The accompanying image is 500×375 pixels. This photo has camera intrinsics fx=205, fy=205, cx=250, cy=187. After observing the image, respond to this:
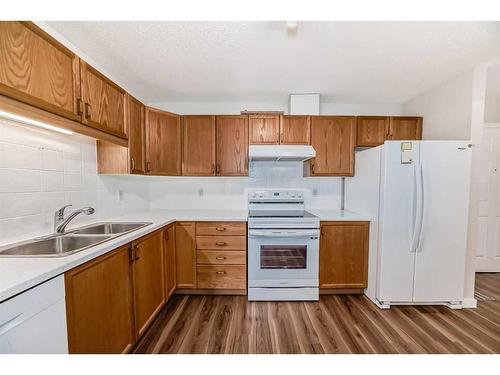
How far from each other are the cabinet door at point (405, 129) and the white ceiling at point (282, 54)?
34 cm

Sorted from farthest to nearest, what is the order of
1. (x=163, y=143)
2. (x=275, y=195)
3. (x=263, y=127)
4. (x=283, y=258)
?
(x=275, y=195), (x=263, y=127), (x=163, y=143), (x=283, y=258)

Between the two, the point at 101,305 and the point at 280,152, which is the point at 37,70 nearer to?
the point at 101,305

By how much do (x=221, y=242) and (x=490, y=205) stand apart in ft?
12.2

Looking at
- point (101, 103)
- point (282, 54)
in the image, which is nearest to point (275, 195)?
point (282, 54)

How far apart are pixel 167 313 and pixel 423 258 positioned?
2.60 meters

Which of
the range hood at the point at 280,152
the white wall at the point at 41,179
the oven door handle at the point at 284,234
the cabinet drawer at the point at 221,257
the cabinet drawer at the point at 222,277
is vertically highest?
the range hood at the point at 280,152

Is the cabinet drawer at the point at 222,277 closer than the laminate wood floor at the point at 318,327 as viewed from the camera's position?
No

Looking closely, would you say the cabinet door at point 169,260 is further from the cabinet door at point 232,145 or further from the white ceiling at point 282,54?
the white ceiling at point 282,54

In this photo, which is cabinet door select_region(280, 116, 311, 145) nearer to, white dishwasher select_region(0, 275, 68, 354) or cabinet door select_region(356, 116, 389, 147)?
cabinet door select_region(356, 116, 389, 147)

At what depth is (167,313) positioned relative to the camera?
202 centimetres

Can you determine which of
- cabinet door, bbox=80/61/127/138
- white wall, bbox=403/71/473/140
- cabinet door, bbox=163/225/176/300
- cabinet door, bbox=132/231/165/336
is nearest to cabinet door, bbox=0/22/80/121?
cabinet door, bbox=80/61/127/138

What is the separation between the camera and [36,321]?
799mm

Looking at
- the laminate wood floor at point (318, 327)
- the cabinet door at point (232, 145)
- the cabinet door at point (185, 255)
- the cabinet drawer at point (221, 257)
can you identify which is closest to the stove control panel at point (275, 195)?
the cabinet door at point (232, 145)

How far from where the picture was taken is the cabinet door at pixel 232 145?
Result: 260 cm
